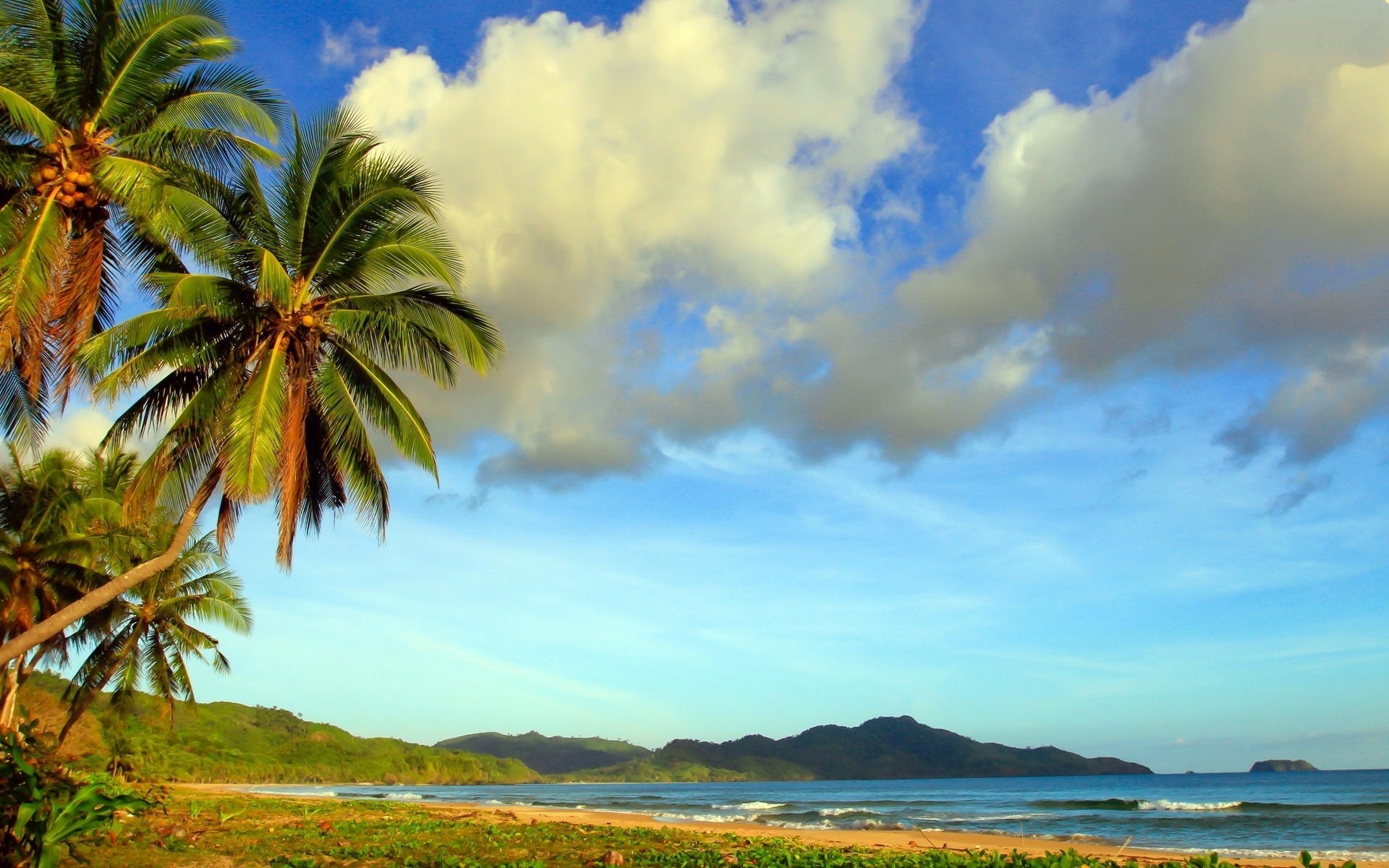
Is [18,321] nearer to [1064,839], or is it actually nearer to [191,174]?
[191,174]

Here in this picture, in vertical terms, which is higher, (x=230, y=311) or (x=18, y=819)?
(x=230, y=311)

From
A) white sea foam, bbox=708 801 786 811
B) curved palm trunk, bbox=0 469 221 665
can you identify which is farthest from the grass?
white sea foam, bbox=708 801 786 811

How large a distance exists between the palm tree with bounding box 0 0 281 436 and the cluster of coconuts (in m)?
0.02

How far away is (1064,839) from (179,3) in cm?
2825

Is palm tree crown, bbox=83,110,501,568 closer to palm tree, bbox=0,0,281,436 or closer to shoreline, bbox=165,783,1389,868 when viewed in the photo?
palm tree, bbox=0,0,281,436

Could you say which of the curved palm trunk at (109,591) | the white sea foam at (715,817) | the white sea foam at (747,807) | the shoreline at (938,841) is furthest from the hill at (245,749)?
the white sea foam at (747,807)

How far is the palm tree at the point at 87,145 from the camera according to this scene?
386 inches

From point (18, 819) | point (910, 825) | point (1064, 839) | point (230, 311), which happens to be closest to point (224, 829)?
point (230, 311)

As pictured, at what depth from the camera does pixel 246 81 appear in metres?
11.8

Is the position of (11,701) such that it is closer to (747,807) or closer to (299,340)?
(299,340)

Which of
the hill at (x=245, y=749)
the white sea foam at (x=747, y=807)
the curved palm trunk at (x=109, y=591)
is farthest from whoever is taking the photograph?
the white sea foam at (x=747, y=807)

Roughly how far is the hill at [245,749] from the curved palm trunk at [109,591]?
14081 mm

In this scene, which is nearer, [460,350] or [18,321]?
[18,321]

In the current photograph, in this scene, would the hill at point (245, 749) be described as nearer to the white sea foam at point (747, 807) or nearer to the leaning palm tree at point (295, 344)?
the leaning palm tree at point (295, 344)
